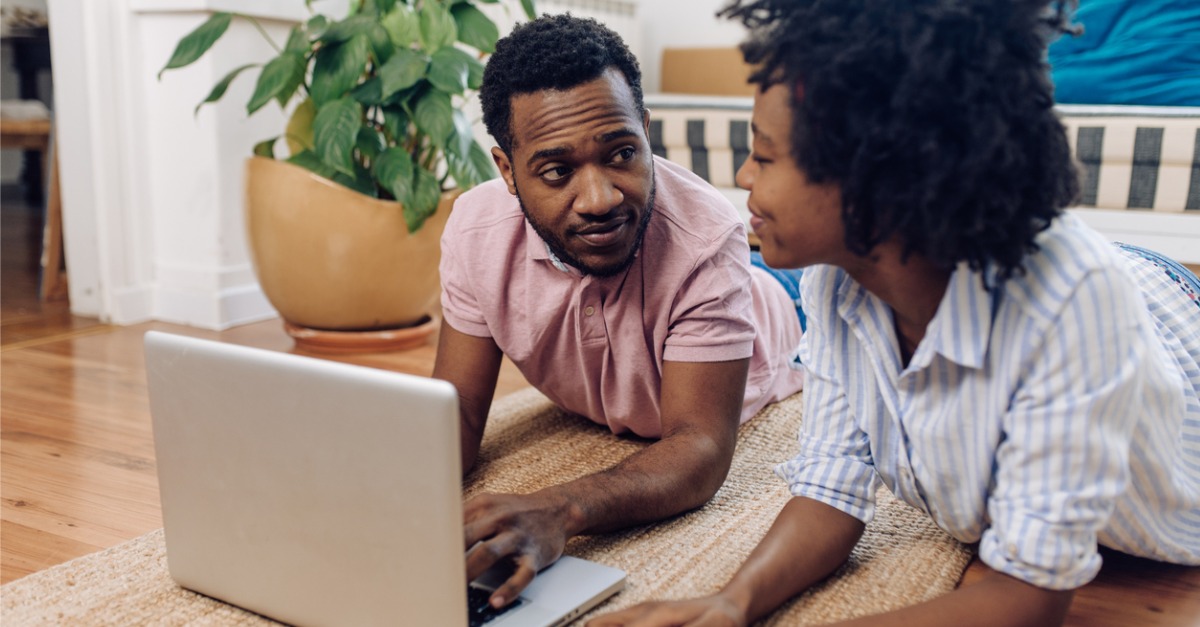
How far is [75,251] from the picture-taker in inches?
105

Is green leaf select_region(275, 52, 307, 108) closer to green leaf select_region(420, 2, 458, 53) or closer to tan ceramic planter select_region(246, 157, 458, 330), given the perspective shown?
tan ceramic planter select_region(246, 157, 458, 330)

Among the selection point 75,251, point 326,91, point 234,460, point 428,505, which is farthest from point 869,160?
point 75,251

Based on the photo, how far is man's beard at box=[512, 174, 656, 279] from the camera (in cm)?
132

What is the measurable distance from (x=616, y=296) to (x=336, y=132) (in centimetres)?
104

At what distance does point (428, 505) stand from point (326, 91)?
5.31 ft

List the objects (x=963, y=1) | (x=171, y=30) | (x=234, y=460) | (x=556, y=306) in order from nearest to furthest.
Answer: (x=963, y=1) < (x=234, y=460) < (x=556, y=306) < (x=171, y=30)

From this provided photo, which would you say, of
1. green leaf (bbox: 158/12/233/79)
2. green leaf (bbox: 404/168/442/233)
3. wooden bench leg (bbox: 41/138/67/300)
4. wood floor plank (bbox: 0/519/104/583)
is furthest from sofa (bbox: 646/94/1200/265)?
wooden bench leg (bbox: 41/138/67/300)

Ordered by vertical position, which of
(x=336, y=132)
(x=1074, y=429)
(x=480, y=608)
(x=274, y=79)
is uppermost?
(x=274, y=79)

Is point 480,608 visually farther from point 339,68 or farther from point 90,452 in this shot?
point 339,68

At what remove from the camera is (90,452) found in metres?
1.66

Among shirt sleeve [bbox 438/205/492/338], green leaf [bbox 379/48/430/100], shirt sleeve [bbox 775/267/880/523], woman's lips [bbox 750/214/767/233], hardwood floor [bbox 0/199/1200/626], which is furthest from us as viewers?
green leaf [bbox 379/48/430/100]

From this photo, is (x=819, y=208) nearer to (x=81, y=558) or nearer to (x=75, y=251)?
(x=81, y=558)

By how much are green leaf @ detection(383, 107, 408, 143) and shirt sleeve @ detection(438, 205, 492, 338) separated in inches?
35.9

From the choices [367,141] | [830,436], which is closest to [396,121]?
[367,141]
